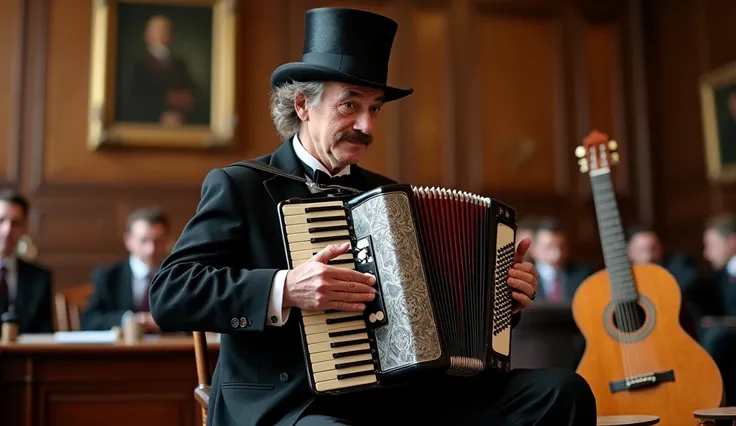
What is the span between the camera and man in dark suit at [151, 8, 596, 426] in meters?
1.97

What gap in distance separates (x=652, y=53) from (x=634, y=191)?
121cm

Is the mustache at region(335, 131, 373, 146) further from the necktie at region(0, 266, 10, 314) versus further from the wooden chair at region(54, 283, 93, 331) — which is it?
the necktie at region(0, 266, 10, 314)

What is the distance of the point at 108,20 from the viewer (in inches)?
261

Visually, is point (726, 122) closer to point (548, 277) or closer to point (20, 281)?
point (548, 277)

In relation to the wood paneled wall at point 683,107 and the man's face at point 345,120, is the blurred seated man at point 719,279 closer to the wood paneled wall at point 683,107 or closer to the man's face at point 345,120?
the wood paneled wall at point 683,107

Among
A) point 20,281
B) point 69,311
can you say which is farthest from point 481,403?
point 20,281

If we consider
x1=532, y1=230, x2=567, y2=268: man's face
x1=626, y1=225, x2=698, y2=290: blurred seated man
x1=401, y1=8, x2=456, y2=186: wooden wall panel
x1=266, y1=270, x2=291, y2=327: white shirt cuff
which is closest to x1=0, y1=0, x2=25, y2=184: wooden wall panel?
x1=401, y1=8, x2=456, y2=186: wooden wall panel

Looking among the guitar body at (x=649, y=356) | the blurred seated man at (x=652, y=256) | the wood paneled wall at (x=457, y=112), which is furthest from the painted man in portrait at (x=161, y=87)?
the guitar body at (x=649, y=356)

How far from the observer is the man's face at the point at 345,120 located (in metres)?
2.26

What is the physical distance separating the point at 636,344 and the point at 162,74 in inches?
185

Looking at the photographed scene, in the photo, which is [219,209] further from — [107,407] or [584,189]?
[584,189]

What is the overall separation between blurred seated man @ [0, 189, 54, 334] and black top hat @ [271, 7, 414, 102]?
290 centimetres

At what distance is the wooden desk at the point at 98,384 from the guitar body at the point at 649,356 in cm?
137

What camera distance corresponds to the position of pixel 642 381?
288 centimetres
